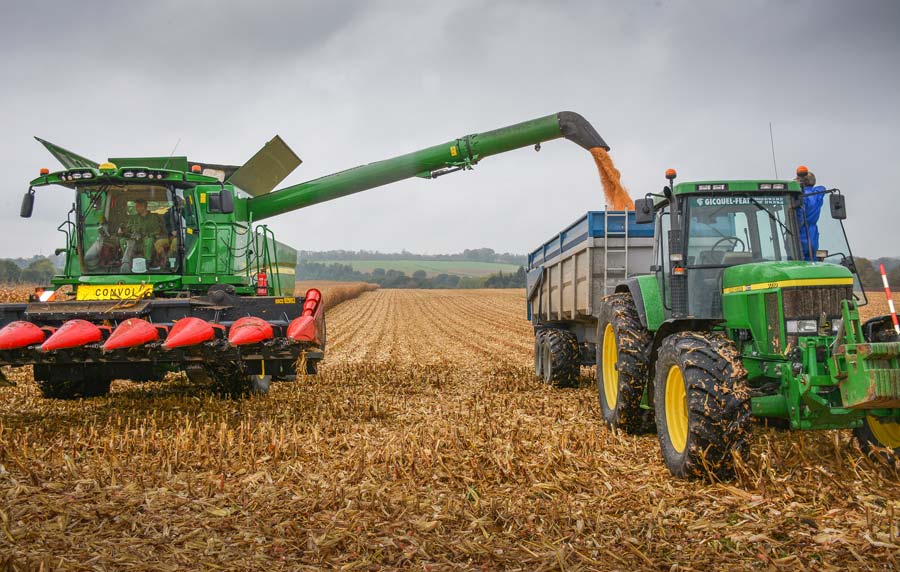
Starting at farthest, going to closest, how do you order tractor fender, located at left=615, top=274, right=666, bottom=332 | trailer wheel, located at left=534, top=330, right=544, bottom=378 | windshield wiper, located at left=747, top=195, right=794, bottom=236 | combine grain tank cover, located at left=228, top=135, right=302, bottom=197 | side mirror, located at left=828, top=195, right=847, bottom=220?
trailer wheel, located at left=534, top=330, right=544, bottom=378
combine grain tank cover, located at left=228, top=135, right=302, bottom=197
tractor fender, located at left=615, top=274, right=666, bottom=332
windshield wiper, located at left=747, top=195, right=794, bottom=236
side mirror, located at left=828, top=195, right=847, bottom=220

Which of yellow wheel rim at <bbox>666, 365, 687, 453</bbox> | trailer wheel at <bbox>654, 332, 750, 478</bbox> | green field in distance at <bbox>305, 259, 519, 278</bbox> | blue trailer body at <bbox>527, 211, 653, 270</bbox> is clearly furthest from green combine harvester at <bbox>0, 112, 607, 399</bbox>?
green field in distance at <bbox>305, 259, 519, 278</bbox>

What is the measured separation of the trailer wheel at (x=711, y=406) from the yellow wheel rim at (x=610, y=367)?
6.35ft

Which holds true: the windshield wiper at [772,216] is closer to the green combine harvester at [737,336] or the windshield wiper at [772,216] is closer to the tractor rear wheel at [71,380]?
the green combine harvester at [737,336]

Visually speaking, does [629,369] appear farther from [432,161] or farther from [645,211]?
[432,161]

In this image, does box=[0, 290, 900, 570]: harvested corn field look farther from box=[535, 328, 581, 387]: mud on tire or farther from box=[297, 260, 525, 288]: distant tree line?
box=[297, 260, 525, 288]: distant tree line

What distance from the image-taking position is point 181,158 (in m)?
9.16

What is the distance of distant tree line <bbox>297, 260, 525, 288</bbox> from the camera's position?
68938 mm

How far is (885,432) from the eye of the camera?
523 cm

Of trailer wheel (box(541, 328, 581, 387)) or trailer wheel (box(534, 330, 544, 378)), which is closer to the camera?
trailer wheel (box(541, 328, 581, 387))

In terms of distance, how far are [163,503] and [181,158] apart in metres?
5.52

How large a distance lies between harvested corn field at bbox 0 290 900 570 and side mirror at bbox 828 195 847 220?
1.67 metres

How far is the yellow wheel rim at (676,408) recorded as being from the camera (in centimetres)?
539

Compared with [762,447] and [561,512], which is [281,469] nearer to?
[561,512]

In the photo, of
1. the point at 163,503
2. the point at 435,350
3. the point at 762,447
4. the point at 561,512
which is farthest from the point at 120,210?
the point at 435,350
